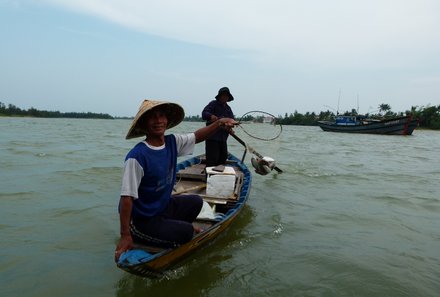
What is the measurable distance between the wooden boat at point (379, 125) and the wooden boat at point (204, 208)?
31.4 meters

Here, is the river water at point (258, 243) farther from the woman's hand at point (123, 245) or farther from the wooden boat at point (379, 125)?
the wooden boat at point (379, 125)

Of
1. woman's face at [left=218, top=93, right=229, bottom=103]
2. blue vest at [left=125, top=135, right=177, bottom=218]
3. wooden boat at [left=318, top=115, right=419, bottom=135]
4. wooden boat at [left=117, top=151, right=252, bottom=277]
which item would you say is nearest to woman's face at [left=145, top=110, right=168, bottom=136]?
blue vest at [left=125, top=135, right=177, bottom=218]

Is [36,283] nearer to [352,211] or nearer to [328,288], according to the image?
[328,288]

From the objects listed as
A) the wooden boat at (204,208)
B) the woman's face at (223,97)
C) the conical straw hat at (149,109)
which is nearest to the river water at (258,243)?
the wooden boat at (204,208)

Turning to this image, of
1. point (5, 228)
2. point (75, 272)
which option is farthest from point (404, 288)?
point (5, 228)

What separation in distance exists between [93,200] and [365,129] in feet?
115

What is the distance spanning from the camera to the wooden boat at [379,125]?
3517 centimetres

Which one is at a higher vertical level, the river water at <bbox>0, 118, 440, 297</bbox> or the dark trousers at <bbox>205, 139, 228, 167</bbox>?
the dark trousers at <bbox>205, 139, 228, 167</bbox>

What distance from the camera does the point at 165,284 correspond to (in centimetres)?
358

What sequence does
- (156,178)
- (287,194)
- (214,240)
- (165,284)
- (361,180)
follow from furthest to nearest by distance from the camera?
(361,180) → (287,194) → (214,240) → (165,284) → (156,178)

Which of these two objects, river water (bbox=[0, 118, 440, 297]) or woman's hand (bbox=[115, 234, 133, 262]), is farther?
river water (bbox=[0, 118, 440, 297])

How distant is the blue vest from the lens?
2996mm

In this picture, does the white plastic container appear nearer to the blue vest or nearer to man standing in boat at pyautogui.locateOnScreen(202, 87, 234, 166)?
man standing in boat at pyautogui.locateOnScreen(202, 87, 234, 166)

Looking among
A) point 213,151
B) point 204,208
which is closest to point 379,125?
point 213,151
